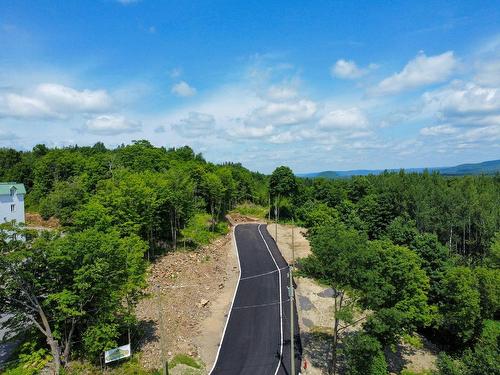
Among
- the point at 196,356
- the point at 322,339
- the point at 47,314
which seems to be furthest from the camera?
the point at 322,339

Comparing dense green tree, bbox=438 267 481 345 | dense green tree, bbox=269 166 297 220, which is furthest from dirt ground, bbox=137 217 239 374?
dense green tree, bbox=269 166 297 220

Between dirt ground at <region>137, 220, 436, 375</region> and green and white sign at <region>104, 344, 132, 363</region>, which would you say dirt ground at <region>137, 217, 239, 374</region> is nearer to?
dirt ground at <region>137, 220, 436, 375</region>

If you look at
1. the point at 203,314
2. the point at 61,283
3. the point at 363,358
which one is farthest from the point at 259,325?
the point at 61,283

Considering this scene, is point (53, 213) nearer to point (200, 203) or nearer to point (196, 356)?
point (200, 203)

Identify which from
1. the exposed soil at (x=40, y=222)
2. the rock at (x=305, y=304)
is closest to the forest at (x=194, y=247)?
the exposed soil at (x=40, y=222)

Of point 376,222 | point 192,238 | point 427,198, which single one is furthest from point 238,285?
point 427,198

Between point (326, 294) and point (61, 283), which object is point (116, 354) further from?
point (326, 294)
